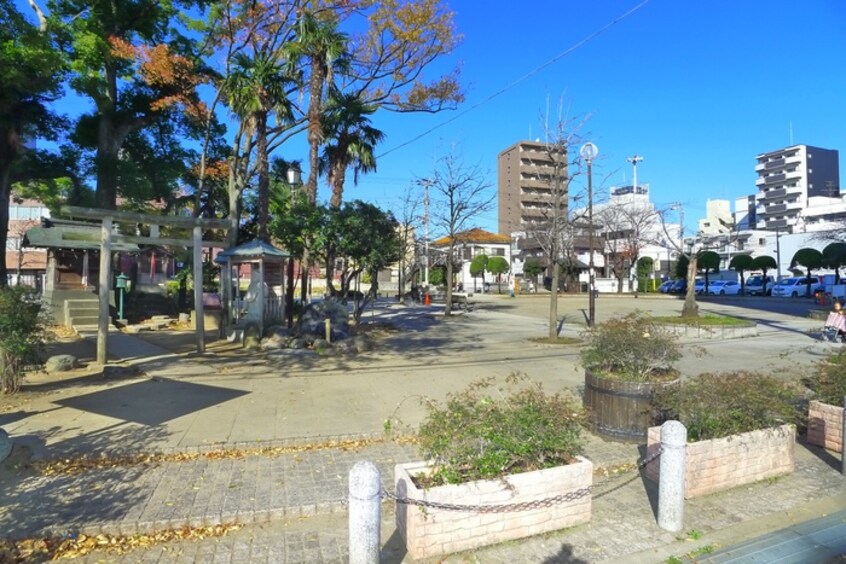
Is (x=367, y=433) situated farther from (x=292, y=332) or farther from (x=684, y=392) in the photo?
(x=292, y=332)

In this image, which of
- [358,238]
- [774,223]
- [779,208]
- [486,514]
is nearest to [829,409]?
[486,514]

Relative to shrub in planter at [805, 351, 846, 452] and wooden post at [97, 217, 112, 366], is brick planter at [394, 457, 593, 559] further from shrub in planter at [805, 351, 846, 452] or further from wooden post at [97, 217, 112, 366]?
wooden post at [97, 217, 112, 366]

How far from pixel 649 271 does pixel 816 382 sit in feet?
182

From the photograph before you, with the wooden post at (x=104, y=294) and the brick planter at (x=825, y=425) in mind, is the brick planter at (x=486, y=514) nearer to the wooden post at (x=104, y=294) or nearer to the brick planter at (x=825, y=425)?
the brick planter at (x=825, y=425)

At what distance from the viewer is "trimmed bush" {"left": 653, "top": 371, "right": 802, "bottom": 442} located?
179 inches

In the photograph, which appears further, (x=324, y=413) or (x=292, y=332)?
(x=292, y=332)

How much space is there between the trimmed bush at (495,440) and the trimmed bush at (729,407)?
1.37m

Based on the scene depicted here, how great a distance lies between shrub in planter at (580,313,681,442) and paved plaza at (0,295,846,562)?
25 cm

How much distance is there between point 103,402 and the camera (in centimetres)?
699

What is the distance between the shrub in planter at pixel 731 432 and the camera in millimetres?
4352

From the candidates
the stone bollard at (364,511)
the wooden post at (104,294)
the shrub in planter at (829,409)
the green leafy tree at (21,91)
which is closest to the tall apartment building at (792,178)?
the shrub in planter at (829,409)

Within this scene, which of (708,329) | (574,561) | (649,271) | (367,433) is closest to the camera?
(574,561)

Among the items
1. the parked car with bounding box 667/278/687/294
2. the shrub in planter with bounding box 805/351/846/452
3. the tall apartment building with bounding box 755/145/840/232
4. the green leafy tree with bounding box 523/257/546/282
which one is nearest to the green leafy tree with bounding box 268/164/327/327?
the shrub in planter with bounding box 805/351/846/452

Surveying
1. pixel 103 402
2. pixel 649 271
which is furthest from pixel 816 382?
pixel 649 271
